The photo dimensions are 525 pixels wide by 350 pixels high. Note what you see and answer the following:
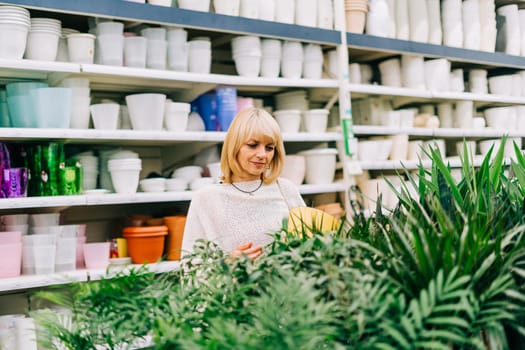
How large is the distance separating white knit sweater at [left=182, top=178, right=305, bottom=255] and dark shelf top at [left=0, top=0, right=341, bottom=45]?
1.19m

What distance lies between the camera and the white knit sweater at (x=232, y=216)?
2.60 meters

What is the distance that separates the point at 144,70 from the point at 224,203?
3.59ft

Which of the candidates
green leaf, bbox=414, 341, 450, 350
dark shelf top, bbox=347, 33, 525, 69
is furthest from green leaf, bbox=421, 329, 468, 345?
dark shelf top, bbox=347, 33, 525, 69

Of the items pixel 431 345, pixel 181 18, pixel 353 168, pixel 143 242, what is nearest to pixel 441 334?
pixel 431 345

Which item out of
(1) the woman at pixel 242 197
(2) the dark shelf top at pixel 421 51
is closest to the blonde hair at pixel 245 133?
(1) the woman at pixel 242 197

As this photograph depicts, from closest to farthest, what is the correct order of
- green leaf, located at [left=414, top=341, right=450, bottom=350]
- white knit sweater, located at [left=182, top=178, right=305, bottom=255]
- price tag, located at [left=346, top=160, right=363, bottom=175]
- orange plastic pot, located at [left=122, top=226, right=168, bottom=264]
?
green leaf, located at [left=414, top=341, right=450, bottom=350] < white knit sweater, located at [left=182, top=178, right=305, bottom=255] < orange plastic pot, located at [left=122, top=226, right=168, bottom=264] < price tag, located at [left=346, top=160, right=363, bottom=175]

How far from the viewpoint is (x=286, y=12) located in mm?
4039

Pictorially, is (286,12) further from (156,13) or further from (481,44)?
(481,44)

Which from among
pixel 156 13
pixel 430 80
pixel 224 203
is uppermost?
pixel 156 13

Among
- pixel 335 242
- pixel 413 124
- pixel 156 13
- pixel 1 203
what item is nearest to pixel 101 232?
pixel 1 203

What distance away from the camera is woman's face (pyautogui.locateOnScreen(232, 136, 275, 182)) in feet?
8.55

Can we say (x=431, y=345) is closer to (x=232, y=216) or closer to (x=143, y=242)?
(x=232, y=216)

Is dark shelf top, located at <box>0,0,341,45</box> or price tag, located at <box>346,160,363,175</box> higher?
dark shelf top, located at <box>0,0,341,45</box>

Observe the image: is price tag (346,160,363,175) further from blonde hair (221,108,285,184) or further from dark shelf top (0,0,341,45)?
blonde hair (221,108,285,184)
